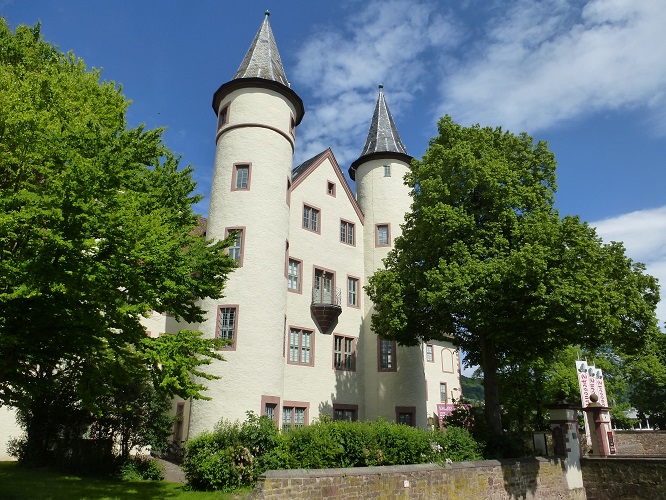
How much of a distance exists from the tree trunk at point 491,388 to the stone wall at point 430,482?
1.49 metres

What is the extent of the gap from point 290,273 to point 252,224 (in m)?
3.66

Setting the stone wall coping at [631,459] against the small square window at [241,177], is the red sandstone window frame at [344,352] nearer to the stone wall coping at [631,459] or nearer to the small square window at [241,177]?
the small square window at [241,177]

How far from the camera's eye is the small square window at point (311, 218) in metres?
25.9

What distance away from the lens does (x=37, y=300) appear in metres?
10.9

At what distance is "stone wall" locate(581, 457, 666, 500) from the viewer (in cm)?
2003

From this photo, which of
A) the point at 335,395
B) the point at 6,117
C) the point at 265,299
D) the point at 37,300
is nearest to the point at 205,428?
the point at 265,299

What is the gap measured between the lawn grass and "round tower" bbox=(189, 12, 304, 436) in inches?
160

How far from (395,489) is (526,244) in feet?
29.9

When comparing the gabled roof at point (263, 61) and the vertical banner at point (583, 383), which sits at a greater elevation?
the gabled roof at point (263, 61)

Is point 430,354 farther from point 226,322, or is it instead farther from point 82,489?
point 82,489

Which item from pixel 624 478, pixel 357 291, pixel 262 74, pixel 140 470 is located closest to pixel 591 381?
pixel 624 478

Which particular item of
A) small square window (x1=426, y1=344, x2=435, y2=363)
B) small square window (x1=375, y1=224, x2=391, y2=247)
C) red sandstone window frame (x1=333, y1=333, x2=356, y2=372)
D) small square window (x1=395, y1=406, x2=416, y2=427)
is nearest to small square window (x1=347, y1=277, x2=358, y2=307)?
red sandstone window frame (x1=333, y1=333, x2=356, y2=372)

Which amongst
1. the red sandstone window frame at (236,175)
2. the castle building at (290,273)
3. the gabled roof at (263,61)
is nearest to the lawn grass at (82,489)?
the castle building at (290,273)

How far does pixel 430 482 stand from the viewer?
15.1m
